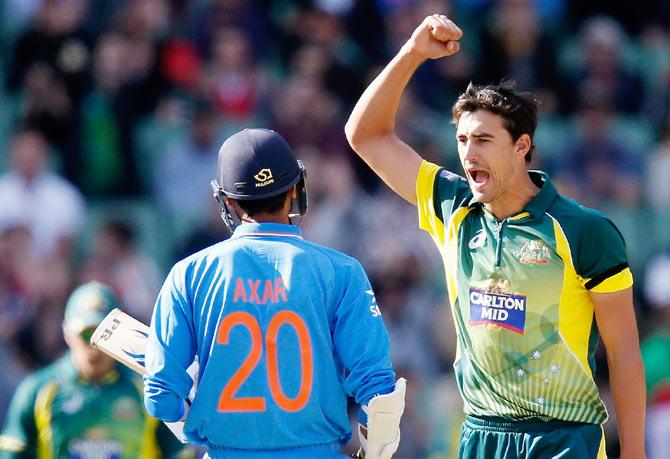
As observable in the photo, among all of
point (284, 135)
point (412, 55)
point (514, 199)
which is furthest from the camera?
point (284, 135)

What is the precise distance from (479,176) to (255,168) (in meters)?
0.94

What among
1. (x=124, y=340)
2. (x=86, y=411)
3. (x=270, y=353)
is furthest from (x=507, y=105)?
(x=86, y=411)

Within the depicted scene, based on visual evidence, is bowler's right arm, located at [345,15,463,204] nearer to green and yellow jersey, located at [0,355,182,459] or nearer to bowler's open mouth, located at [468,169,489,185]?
bowler's open mouth, located at [468,169,489,185]

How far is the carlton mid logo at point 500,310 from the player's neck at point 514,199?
32 centimetres

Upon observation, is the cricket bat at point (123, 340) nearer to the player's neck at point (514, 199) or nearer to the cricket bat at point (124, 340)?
the cricket bat at point (124, 340)

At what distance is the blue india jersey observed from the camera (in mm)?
4402

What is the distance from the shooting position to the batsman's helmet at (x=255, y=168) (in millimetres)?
4570

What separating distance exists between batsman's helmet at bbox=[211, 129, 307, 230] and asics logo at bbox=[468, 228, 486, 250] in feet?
2.57

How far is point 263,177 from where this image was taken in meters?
4.57

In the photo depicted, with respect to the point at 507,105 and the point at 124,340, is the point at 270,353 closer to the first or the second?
the point at 124,340

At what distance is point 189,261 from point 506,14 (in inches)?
306

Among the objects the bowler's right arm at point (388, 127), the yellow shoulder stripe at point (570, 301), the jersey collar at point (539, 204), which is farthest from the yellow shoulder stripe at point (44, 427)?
the yellow shoulder stripe at point (570, 301)

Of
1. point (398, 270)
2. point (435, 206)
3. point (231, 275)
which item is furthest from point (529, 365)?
point (398, 270)

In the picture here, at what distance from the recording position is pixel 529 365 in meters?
4.91
